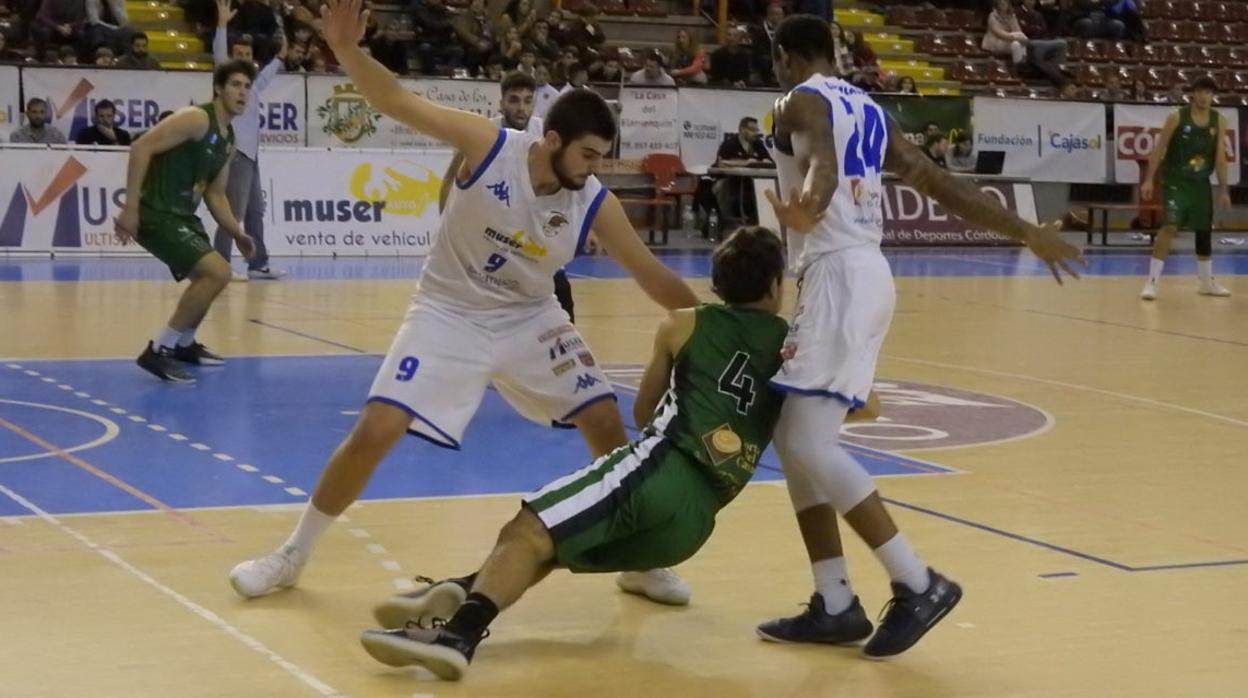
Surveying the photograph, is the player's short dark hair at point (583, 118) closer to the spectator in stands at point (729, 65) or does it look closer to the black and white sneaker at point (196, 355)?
the black and white sneaker at point (196, 355)

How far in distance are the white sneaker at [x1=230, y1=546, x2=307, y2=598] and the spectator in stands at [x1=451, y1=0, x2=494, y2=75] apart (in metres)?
16.9

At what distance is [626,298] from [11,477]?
856cm

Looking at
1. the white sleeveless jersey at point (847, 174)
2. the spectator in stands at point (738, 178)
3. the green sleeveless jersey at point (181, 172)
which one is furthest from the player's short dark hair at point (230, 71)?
the spectator in stands at point (738, 178)

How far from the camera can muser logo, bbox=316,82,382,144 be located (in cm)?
2052

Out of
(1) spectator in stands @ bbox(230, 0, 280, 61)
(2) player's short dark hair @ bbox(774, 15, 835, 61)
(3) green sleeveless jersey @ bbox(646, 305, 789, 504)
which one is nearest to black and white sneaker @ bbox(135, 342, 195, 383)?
(3) green sleeveless jersey @ bbox(646, 305, 789, 504)

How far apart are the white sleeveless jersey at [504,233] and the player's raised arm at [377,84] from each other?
15 cm

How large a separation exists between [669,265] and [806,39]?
13.6 meters

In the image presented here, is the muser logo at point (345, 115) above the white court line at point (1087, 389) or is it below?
above

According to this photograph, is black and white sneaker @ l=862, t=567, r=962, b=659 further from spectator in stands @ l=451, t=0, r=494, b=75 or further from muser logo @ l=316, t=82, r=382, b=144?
spectator in stands @ l=451, t=0, r=494, b=75

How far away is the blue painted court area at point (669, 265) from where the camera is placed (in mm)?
16547

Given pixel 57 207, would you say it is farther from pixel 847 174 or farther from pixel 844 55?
pixel 847 174

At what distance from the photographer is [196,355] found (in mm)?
10820

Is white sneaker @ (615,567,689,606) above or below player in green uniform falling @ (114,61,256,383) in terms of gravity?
below

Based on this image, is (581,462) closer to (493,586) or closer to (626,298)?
(493,586)
